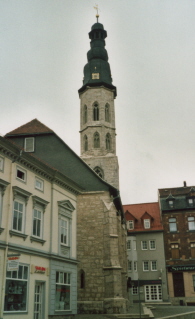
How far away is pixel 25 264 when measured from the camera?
16.5 meters

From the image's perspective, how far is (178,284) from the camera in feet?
142

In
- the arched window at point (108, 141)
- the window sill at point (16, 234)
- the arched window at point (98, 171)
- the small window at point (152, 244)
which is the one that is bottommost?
the window sill at point (16, 234)

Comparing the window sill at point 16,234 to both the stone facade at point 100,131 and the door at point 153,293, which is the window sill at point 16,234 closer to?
the stone facade at point 100,131

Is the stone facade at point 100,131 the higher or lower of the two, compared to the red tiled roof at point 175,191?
higher

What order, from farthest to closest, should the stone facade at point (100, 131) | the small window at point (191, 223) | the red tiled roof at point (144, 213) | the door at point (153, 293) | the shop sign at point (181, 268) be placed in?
the red tiled roof at point (144, 213), the stone facade at point (100, 131), the small window at point (191, 223), the door at point (153, 293), the shop sign at point (181, 268)

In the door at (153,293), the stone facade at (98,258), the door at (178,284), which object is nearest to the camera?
the stone facade at (98,258)

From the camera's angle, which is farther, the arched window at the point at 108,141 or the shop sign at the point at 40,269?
the arched window at the point at 108,141

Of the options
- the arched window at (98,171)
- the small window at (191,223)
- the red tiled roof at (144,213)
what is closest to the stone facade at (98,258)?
the arched window at (98,171)

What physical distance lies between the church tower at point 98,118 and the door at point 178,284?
1315 cm

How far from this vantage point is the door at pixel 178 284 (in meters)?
42.8

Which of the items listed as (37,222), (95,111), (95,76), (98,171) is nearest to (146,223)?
(98,171)

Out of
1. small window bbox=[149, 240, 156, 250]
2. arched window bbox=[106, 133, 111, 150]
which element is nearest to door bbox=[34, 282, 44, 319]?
small window bbox=[149, 240, 156, 250]

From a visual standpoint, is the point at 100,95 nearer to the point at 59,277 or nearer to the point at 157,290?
the point at 157,290

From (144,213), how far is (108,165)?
357 inches
